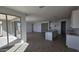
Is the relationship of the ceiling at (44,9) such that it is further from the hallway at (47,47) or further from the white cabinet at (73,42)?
the hallway at (47,47)

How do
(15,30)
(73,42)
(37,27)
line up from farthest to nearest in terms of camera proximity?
1. (37,27)
2. (15,30)
3. (73,42)

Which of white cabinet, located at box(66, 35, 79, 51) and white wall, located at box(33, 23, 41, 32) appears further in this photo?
white wall, located at box(33, 23, 41, 32)

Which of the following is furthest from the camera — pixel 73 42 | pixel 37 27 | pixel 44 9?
pixel 37 27

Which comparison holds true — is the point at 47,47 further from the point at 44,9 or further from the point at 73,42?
the point at 44,9

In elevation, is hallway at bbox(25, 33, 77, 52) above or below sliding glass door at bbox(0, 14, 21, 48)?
below

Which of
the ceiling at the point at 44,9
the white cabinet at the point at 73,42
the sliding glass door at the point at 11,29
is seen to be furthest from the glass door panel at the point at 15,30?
the white cabinet at the point at 73,42

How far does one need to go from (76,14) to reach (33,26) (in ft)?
41.0

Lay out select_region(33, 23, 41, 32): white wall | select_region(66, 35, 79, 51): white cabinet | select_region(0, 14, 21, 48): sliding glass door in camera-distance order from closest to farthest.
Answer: select_region(66, 35, 79, 51): white cabinet → select_region(0, 14, 21, 48): sliding glass door → select_region(33, 23, 41, 32): white wall

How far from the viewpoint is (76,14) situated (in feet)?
13.7

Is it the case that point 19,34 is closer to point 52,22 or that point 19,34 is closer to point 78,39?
point 78,39

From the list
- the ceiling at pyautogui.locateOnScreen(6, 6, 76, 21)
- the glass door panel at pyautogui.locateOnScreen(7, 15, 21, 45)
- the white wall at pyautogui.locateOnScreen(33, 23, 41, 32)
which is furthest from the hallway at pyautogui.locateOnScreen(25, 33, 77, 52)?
the white wall at pyautogui.locateOnScreen(33, 23, 41, 32)

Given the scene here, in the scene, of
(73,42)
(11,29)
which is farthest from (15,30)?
(73,42)

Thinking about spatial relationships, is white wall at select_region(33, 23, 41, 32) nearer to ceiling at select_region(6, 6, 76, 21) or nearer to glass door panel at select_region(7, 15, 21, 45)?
glass door panel at select_region(7, 15, 21, 45)
